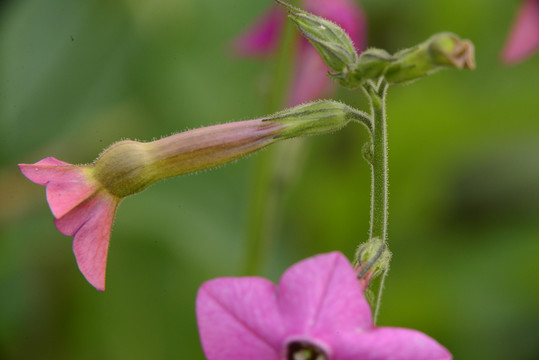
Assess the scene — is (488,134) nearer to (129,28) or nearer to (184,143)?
(129,28)

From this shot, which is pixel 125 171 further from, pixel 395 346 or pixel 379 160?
pixel 395 346

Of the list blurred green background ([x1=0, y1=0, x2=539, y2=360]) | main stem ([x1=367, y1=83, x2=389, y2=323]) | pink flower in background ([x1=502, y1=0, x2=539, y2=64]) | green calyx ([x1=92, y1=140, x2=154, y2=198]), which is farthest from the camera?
blurred green background ([x1=0, y1=0, x2=539, y2=360])

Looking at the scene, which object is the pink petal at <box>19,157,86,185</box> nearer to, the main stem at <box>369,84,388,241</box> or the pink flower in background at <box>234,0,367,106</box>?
the main stem at <box>369,84,388,241</box>

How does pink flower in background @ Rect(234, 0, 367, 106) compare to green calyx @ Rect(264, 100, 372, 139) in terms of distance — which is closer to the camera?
green calyx @ Rect(264, 100, 372, 139)

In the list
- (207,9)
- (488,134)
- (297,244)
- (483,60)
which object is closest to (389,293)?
(297,244)

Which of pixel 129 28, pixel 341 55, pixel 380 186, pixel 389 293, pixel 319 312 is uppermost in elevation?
pixel 129 28

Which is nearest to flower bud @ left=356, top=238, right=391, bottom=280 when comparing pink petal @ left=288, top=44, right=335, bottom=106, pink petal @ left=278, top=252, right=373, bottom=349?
pink petal @ left=278, top=252, right=373, bottom=349

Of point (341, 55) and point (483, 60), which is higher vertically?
point (483, 60)
